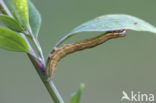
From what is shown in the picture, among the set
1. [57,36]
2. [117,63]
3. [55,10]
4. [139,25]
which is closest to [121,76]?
[117,63]

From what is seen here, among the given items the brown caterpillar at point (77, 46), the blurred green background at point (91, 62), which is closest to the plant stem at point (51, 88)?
the brown caterpillar at point (77, 46)

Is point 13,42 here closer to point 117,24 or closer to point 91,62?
point 117,24

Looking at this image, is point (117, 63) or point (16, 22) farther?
point (117, 63)

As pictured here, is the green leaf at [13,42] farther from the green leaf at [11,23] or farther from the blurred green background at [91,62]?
the blurred green background at [91,62]

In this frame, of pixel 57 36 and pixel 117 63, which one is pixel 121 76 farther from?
pixel 57 36

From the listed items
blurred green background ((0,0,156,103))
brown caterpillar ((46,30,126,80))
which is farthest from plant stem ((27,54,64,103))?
blurred green background ((0,0,156,103))

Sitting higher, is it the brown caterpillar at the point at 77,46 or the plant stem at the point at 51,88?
the brown caterpillar at the point at 77,46
